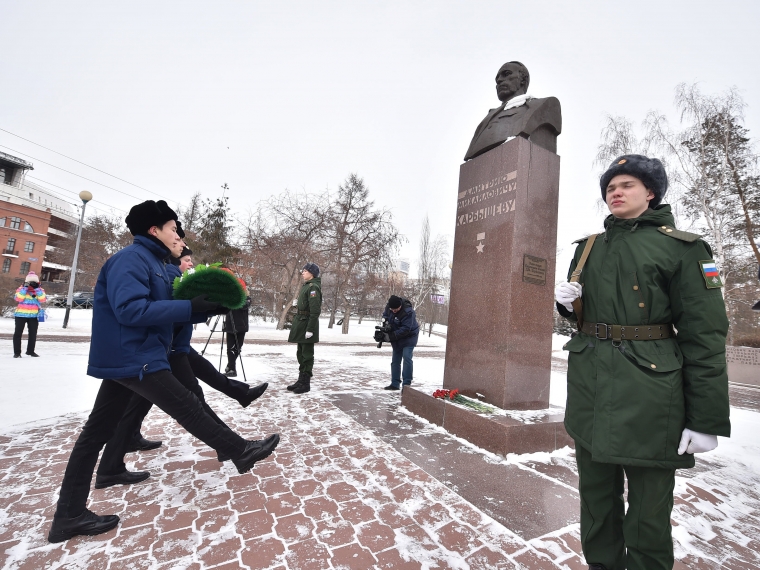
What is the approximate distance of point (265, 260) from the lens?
21.4m

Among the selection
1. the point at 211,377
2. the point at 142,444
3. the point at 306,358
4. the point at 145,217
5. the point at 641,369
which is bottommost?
the point at 142,444

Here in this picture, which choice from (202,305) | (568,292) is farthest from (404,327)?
(568,292)

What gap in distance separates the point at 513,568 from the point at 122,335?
8.59ft

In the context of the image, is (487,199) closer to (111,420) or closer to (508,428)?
(508,428)

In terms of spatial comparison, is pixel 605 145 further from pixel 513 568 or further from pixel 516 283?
pixel 513 568

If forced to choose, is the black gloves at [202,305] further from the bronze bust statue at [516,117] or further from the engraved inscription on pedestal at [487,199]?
the bronze bust statue at [516,117]

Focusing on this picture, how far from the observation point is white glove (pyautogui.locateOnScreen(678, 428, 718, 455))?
59.2 inches

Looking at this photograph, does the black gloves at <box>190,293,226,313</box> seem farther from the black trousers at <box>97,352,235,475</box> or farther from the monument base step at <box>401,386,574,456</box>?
the monument base step at <box>401,386,574,456</box>

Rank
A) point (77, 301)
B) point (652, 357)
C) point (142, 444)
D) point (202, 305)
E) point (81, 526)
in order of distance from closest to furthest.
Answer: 1. point (652, 357)
2. point (81, 526)
3. point (202, 305)
4. point (142, 444)
5. point (77, 301)

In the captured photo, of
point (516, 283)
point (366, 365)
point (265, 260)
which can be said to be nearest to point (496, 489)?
point (516, 283)

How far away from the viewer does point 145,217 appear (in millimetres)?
2537

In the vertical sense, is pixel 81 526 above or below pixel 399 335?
below

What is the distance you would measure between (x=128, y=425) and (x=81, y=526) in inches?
34.6

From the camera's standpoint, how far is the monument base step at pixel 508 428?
3561 mm
